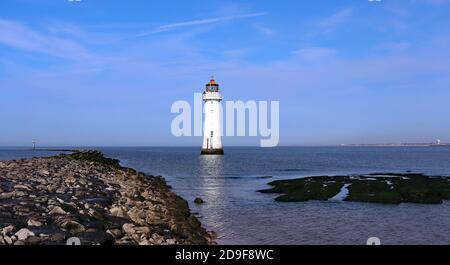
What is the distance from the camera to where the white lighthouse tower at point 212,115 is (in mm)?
64125

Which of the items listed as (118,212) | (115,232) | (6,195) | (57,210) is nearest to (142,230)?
(115,232)

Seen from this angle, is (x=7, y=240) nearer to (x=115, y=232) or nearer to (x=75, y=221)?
(x=75, y=221)

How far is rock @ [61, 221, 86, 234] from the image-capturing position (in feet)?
24.6

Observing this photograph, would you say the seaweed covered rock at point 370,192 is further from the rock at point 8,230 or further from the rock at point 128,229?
the rock at point 8,230

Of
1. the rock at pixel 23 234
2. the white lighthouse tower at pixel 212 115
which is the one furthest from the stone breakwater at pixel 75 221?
the white lighthouse tower at pixel 212 115

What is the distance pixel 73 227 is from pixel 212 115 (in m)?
57.8

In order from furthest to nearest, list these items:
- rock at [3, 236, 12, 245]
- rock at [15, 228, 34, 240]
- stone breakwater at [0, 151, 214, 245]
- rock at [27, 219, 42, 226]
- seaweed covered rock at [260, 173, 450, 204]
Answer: seaweed covered rock at [260, 173, 450, 204] → rock at [27, 219, 42, 226] → stone breakwater at [0, 151, 214, 245] → rock at [15, 228, 34, 240] → rock at [3, 236, 12, 245]

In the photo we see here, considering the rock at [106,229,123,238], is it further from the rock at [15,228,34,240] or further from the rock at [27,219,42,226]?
the rock at [15,228,34,240]

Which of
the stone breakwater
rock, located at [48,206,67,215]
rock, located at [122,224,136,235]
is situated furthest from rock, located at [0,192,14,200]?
rock, located at [122,224,136,235]

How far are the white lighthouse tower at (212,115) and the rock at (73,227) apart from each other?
5589 centimetres

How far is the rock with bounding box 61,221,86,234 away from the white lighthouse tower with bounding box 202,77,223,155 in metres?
55.9
